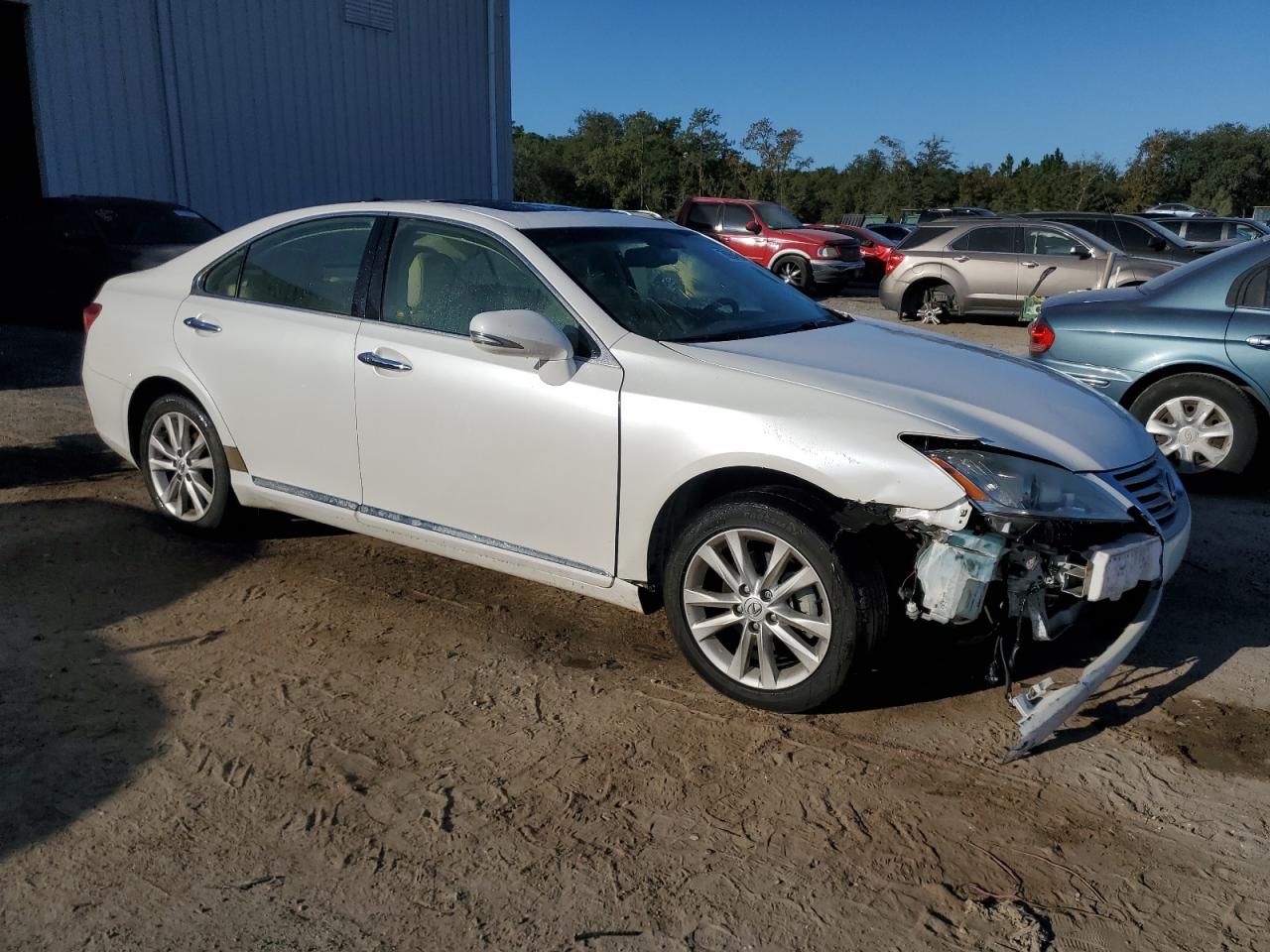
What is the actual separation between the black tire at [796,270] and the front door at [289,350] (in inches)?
605

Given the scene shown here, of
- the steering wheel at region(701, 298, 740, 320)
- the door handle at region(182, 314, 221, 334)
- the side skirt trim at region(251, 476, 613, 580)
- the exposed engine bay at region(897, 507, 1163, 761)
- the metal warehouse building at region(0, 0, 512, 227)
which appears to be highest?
the metal warehouse building at region(0, 0, 512, 227)

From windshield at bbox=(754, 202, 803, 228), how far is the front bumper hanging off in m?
17.5

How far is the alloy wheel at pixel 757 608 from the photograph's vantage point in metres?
3.38

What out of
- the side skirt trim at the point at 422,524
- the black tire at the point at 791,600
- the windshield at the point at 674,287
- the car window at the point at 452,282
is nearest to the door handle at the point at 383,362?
the car window at the point at 452,282

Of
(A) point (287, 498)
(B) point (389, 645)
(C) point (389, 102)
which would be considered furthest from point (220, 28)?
(B) point (389, 645)

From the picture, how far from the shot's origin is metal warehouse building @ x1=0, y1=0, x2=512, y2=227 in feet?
46.9

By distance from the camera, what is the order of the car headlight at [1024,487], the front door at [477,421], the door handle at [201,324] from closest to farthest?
the car headlight at [1024,487] → the front door at [477,421] → the door handle at [201,324]

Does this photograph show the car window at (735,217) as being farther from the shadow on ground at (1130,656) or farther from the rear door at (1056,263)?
the shadow on ground at (1130,656)

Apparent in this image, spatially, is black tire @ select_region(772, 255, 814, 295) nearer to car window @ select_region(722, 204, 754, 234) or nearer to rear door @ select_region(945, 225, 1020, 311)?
car window @ select_region(722, 204, 754, 234)

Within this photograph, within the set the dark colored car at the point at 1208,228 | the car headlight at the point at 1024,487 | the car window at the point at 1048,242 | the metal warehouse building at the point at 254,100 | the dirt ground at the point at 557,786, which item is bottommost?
the dirt ground at the point at 557,786

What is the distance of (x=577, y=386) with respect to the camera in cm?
375

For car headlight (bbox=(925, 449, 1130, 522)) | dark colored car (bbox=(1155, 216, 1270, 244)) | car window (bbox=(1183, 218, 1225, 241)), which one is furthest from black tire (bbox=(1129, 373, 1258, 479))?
car window (bbox=(1183, 218, 1225, 241))

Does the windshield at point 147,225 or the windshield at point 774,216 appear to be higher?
the windshield at point 774,216

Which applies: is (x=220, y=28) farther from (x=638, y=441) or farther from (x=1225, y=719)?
(x=1225, y=719)
